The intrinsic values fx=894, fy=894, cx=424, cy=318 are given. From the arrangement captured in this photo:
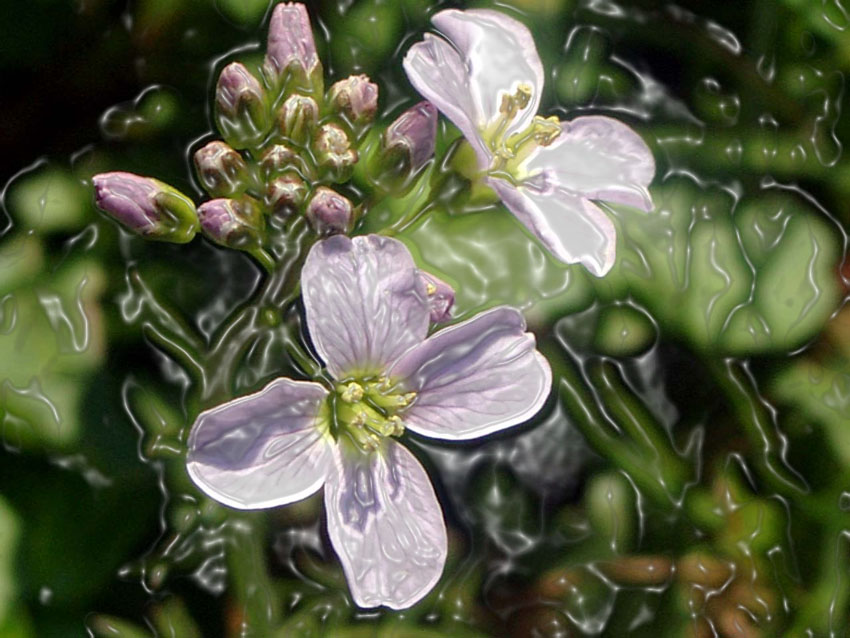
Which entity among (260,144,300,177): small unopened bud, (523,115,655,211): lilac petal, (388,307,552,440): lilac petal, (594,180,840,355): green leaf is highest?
(260,144,300,177): small unopened bud

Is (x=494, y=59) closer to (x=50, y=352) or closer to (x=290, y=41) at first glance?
(x=290, y=41)

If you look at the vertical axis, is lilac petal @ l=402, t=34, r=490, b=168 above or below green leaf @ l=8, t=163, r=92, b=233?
above

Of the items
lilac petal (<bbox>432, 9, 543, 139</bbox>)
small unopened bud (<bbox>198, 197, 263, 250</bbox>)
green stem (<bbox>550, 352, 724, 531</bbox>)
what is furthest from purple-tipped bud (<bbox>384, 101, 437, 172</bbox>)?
green stem (<bbox>550, 352, 724, 531</bbox>)

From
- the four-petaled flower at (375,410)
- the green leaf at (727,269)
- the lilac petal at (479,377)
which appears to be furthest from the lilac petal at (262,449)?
the green leaf at (727,269)

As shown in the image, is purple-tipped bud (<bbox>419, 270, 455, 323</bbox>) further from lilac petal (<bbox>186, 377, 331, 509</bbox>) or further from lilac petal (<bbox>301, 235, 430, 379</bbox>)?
lilac petal (<bbox>186, 377, 331, 509</bbox>)

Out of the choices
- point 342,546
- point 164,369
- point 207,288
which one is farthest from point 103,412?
point 342,546

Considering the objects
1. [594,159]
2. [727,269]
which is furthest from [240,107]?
[727,269]

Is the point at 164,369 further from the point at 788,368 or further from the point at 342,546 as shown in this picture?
the point at 788,368
